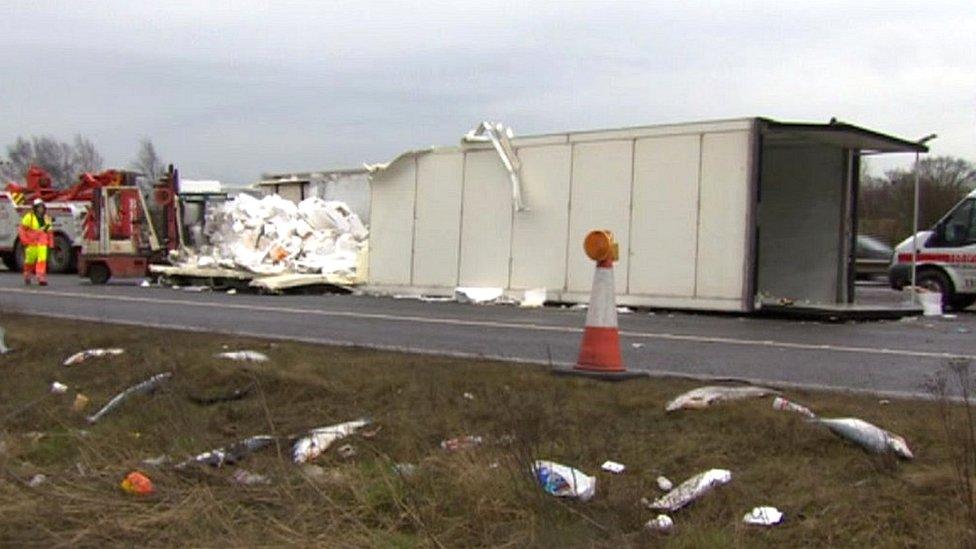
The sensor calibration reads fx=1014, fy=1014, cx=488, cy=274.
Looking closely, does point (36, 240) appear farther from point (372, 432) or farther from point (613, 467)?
point (613, 467)

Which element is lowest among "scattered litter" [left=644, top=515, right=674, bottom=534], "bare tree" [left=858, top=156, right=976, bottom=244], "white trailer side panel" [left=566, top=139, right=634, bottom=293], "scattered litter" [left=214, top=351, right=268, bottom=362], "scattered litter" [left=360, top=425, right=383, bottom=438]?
"scattered litter" [left=644, top=515, right=674, bottom=534]

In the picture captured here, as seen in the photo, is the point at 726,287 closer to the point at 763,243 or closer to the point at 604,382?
the point at 763,243

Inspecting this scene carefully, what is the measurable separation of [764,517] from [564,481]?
857 millimetres

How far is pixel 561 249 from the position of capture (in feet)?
56.9

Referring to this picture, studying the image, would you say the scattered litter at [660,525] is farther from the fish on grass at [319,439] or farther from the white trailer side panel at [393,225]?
the white trailer side panel at [393,225]

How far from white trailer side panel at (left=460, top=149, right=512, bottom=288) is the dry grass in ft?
37.0

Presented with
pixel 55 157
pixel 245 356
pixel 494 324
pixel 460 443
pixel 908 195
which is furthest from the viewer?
pixel 55 157

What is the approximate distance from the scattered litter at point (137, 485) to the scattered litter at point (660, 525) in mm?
2332

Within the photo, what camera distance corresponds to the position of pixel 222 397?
22.2 ft

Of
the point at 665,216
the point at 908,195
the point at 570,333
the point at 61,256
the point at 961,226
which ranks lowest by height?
the point at 570,333

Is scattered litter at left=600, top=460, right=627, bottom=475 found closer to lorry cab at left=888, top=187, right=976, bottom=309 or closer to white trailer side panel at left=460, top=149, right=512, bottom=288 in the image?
white trailer side panel at left=460, top=149, right=512, bottom=288

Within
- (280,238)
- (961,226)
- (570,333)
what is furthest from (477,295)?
(961,226)

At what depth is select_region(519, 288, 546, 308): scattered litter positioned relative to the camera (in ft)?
56.3

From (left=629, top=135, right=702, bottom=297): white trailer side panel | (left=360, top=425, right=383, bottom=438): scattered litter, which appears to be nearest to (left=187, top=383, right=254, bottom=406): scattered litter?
(left=360, top=425, right=383, bottom=438): scattered litter
